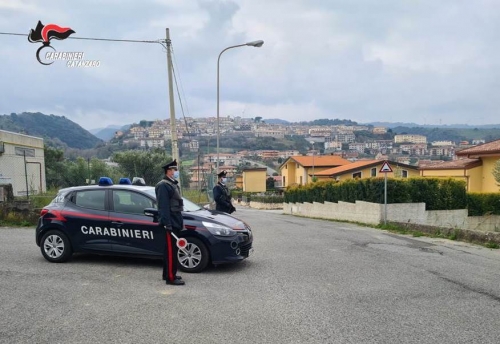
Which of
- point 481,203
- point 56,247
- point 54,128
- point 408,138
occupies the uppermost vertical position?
point 54,128

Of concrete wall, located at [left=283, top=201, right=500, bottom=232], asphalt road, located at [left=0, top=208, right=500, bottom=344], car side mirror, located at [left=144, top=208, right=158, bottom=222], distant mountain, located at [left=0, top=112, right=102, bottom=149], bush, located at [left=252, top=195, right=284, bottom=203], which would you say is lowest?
bush, located at [left=252, top=195, right=284, bottom=203]

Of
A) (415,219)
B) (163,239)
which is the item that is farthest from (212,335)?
(415,219)

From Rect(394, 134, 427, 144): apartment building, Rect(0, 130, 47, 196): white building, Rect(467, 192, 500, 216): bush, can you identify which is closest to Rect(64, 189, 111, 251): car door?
Rect(0, 130, 47, 196): white building

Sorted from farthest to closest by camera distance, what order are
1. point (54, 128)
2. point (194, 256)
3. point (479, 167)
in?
point (54, 128) < point (479, 167) < point (194, 256)

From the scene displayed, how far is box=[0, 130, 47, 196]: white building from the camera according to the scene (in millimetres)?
18188

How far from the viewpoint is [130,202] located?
7867mm

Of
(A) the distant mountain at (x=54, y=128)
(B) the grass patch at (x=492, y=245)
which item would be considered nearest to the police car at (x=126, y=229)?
(B) the grass patch at (x=492, y=245)

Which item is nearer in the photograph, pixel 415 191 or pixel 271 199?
pixel 415 191

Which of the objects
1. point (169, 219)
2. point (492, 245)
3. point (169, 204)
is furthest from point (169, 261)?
point (492, 245)

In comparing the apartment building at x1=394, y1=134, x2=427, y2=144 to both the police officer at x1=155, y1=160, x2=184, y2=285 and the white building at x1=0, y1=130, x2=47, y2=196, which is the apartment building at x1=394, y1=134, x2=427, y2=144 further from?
the police officer at x1=155, y1=160, x2=184, y2=285

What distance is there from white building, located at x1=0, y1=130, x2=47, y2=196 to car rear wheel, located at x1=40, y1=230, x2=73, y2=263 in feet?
26.2

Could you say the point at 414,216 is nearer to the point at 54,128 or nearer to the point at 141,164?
the point at 141,164

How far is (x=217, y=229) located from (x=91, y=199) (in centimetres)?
244

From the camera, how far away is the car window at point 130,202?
7793mm
